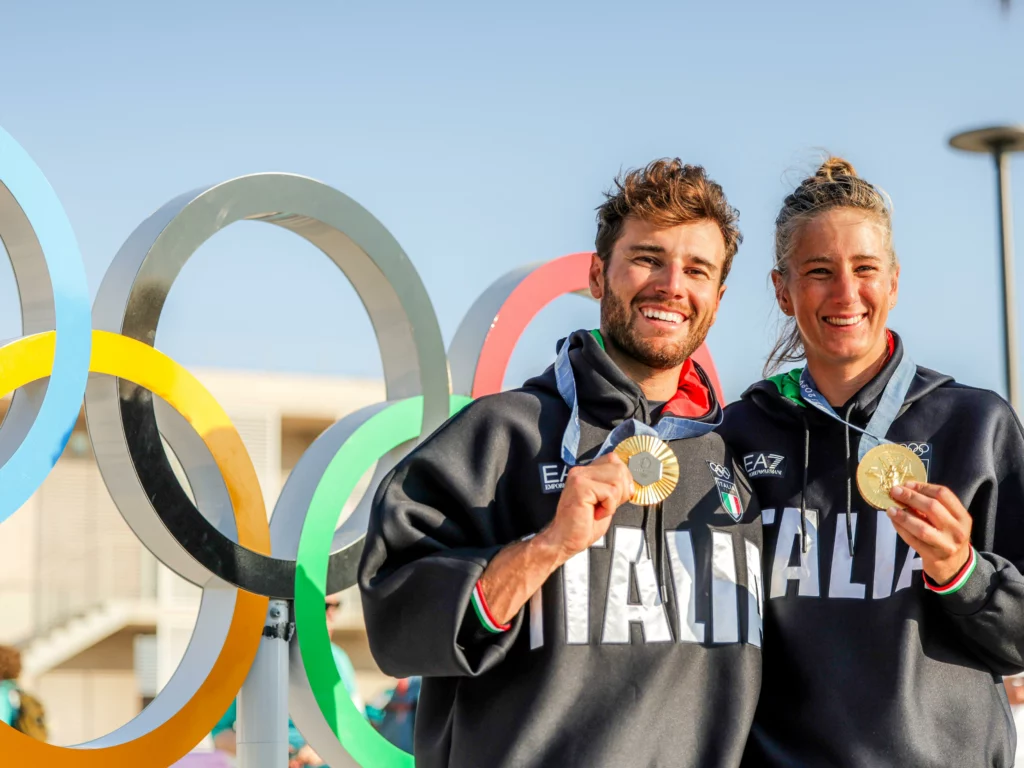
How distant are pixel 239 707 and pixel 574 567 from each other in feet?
4.88

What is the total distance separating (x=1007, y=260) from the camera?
942 cm

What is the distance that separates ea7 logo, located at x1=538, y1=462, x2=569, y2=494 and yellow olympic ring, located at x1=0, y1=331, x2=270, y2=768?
1.15 metres

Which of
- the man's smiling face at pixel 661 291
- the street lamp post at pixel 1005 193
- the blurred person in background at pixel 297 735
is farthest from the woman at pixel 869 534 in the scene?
the street lamp post at pixel 1005 193

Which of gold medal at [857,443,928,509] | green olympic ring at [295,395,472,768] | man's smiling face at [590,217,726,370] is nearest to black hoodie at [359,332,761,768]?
man's smiling face at [590,217,726,370]

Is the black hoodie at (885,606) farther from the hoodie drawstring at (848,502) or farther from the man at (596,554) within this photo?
the man at (596,554)

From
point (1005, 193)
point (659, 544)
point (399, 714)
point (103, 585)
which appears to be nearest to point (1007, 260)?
point (1005, 193)

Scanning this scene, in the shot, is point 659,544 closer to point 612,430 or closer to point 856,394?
point 612,430

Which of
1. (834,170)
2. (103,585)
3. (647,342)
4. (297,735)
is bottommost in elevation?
(103,585)

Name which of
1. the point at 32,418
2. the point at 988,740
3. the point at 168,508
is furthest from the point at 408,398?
the point at 988,740

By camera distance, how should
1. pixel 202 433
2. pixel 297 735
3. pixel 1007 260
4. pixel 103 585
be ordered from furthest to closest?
1. pixel 103 585
2. pixel 1007 260
3. pixel 297 735
4. pixel 202 433

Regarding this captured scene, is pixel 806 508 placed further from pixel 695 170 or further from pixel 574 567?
pixel 695 170

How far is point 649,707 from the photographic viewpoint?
3.39 m

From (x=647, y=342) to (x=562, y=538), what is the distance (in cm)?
72

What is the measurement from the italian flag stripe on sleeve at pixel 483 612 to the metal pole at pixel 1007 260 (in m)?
6.74
